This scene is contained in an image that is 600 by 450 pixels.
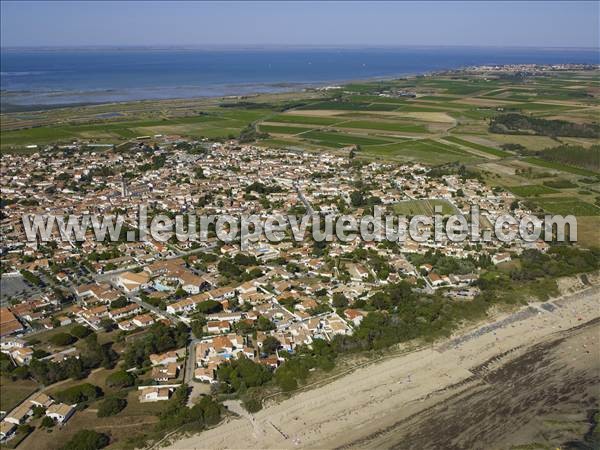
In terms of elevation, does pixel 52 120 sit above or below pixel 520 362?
above

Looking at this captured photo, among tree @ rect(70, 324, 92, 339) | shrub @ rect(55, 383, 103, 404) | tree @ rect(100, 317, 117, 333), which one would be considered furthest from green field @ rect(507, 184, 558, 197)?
shrub @ rect(55, 383, 103, 404)

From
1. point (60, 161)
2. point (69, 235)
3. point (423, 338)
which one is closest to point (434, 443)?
point (423, 338)

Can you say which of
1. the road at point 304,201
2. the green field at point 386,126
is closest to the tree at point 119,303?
the road at point 304,201

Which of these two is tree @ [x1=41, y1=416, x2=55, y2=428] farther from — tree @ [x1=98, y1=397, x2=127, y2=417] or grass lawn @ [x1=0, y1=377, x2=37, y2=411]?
grass lawn @ [x1=0, y1=377, x2=37, y2=411]

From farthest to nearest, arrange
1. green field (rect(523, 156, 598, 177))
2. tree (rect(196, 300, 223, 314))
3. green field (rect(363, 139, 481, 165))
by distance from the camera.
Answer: green field (rect(363, 139, 481, 165))
green field (rect(523, 156, 598, 177))
tree (rect(196, 300, 223, 314))

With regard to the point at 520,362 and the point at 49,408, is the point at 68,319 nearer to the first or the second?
the point at 49,408

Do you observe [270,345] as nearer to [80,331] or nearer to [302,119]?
[80,331]

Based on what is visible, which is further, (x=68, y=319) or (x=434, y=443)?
(x=68, y=319)
